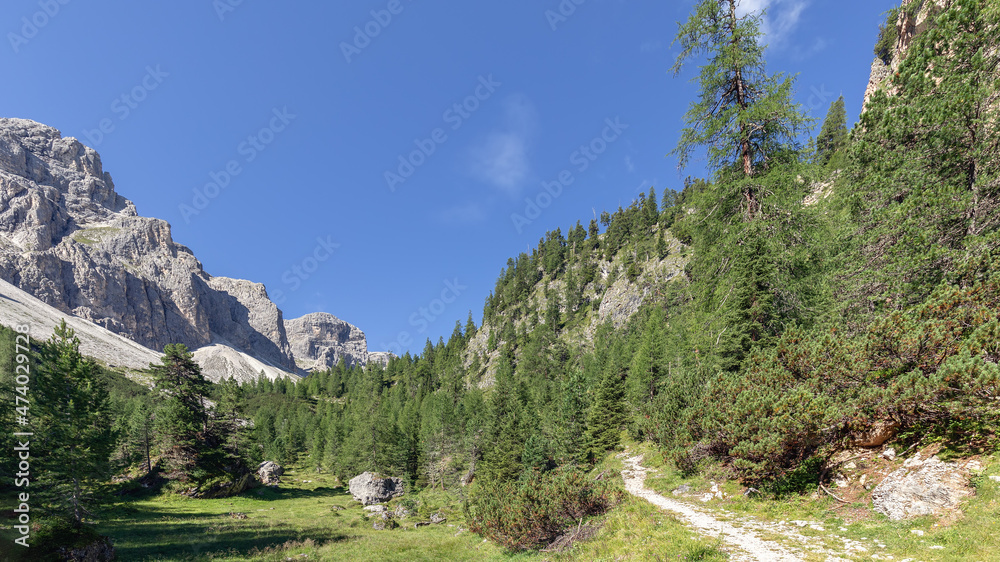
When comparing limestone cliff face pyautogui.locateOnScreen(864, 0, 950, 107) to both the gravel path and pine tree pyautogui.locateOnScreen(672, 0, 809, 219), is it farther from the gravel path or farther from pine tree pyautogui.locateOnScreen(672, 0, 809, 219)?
the gravel path

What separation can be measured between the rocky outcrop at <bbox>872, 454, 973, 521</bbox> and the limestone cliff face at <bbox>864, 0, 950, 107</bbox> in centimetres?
1187

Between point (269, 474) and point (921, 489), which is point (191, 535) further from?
point (921, 489)

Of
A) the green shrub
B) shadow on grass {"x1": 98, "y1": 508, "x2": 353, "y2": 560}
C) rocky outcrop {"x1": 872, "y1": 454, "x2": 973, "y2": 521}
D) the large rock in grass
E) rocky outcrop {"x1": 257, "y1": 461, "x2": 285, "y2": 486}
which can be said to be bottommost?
the large rock in grass

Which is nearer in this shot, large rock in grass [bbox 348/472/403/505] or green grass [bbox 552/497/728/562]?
green grass [bbox 552/497/728/562]

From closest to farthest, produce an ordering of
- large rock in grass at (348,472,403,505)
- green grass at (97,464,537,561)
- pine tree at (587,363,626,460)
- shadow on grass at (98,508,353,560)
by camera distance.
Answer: shadow on grass at (98,508,353,560) < green grass at (97,464,537,561) < pine tree at (587,363,626,460) < large rock in grass at (348,472,403,505)

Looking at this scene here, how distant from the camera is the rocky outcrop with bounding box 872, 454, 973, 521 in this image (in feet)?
25.5

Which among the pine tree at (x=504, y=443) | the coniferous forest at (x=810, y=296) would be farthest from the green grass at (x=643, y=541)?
the pine tree at (x=504, y=443)

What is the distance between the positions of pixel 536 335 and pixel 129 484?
85050 millimetres

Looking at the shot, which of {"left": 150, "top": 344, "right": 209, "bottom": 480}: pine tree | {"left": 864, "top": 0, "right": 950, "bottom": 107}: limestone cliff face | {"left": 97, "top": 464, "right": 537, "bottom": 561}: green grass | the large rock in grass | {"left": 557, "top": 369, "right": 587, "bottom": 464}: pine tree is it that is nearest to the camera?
{"left": 864, "top": 0, "right": 950, "bottom": 107}: limestone cliff face

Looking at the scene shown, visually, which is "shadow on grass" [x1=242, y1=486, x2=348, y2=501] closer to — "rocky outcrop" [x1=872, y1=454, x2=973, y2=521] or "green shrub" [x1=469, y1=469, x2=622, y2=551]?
"green shrub" [x1=469, y1=469, x2=622, y2=551]

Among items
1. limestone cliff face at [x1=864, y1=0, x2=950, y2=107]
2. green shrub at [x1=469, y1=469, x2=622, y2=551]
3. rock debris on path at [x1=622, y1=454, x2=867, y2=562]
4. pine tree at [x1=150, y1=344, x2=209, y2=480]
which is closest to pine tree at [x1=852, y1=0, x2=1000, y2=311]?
limestone cliff face at [x1=864, y1=0, x2=950, y2=107]

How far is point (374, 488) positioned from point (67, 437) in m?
38.2

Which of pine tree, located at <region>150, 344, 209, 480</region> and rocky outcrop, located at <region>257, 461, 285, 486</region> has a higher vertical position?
pine tree, located at <region>150, 344, 209, 480</region>

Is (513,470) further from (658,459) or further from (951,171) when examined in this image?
(951,171)
